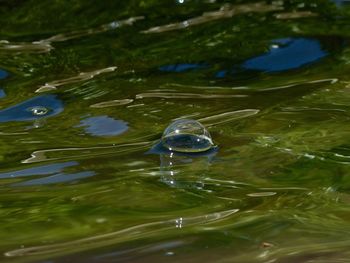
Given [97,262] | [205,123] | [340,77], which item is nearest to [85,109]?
[205,123]

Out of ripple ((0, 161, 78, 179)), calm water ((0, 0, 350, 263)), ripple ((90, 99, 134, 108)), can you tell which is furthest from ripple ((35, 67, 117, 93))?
ripple ((0, 161, 78, 179))

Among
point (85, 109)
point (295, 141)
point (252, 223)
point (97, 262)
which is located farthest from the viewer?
point (85, 109)

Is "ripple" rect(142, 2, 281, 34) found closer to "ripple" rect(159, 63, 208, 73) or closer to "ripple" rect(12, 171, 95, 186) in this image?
"ripple" rect(159, 63, 208, 73)

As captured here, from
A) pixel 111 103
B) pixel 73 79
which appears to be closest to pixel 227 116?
pixel 111 103

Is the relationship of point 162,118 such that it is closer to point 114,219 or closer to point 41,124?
point 41,124

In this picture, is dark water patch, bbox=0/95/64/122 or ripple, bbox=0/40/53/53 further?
ripple, bbox=0/40/53/53

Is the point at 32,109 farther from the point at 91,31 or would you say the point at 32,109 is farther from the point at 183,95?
the point at 91,31

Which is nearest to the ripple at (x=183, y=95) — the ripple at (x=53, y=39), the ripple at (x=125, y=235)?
the ripple at (x=53, y=39)
